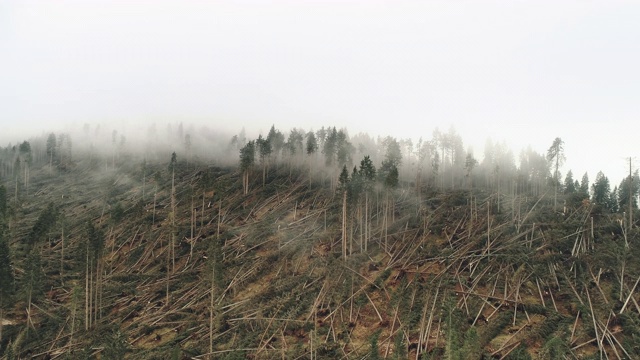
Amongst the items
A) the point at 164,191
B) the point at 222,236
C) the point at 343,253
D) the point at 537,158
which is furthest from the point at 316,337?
the point at 537,158

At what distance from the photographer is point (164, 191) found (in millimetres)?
130125

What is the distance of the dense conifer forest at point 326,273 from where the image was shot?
5225 centimetres

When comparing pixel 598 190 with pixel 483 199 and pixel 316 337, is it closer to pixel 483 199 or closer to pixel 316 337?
pixel 483 199

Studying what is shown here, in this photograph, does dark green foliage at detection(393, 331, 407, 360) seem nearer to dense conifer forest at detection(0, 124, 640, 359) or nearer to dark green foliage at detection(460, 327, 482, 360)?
dense conifer forest at detection(0, 124, 640, 359)

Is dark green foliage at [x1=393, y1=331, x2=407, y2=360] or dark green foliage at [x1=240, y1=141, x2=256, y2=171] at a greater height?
dark green foliage at [x1=240, y1=141, x2=256, y2=171]

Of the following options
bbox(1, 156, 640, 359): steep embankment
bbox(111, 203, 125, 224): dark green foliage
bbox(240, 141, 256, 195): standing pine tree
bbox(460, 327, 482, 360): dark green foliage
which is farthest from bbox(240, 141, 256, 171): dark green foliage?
bbox(460, 327, 482, 360): dark green foliage

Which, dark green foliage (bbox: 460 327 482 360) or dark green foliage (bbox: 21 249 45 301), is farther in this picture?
dark green foliage (bbox: 21 249 45 301)

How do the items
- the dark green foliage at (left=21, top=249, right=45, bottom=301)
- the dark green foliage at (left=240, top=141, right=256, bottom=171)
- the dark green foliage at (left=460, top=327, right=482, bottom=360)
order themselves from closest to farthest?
the dark green foliage at (left=460, top=327, right=482, bottom=360) → the dark green foliage at (left=21, top=249, right=45, bottom=301) → the dark green foliage at (left=240, top=141, right=256, bottom=171)

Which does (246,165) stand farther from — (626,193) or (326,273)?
(626,193)

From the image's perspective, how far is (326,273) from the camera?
72.4m

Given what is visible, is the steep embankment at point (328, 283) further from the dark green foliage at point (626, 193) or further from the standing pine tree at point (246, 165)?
the dark green foliage at point (626, 193)

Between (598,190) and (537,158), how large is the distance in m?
32.2

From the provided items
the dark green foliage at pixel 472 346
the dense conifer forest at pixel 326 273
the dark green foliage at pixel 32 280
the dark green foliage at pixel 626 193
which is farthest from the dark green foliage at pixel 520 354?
the dark green foliage at pixel 32 280

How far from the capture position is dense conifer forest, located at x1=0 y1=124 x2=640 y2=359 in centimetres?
5225
